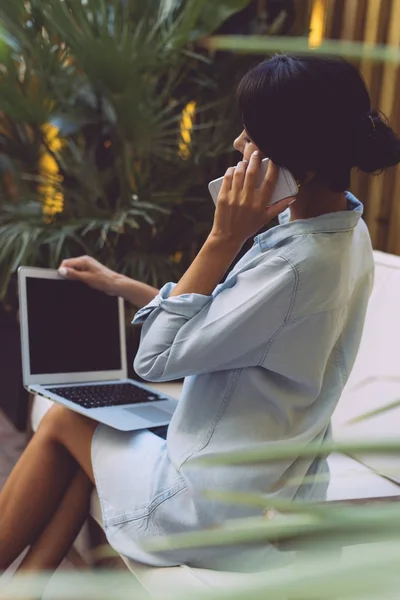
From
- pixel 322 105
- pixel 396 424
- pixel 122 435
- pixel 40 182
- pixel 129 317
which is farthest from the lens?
pixel 40 182

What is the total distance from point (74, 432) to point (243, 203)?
54 cm

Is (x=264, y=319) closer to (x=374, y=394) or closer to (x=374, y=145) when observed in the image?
(x=374, y=145)

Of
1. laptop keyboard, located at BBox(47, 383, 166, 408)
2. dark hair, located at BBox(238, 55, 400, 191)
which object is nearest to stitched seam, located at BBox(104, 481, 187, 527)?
laptop keyboard, located at BBox(47, 383, 166, 408)

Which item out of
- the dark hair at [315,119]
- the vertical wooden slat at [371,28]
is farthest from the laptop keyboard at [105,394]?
the vertical wooden slat at [371,28]

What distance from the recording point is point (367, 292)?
109cm

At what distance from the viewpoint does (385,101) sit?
2061 mm

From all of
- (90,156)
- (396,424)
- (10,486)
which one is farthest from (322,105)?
(90,156)

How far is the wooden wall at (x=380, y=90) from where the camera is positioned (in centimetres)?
203

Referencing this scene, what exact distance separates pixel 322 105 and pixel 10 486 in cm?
86

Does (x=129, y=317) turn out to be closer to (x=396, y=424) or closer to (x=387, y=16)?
(x=396, y=424)

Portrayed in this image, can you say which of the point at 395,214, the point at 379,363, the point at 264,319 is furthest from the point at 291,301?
the point at 395,214

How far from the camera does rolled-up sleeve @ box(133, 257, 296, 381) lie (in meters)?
0.95

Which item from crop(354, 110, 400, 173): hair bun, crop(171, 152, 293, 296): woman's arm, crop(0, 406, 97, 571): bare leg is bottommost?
crop(0, 406, 97, 571): bare leg

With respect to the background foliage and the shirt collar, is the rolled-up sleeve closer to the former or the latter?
the shirt collar
